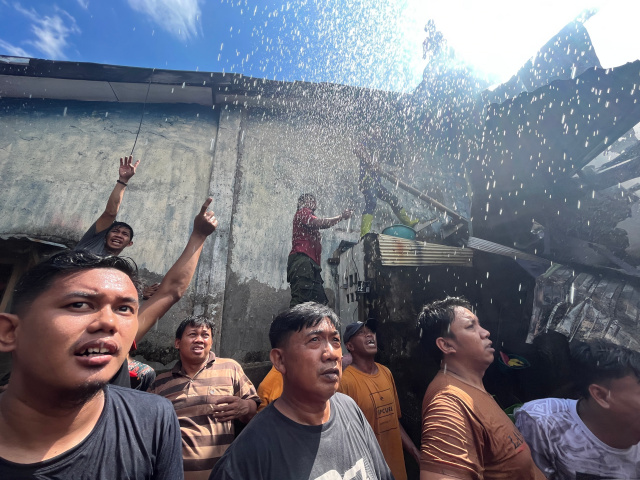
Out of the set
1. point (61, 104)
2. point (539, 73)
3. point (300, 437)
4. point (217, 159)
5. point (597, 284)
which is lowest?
point (300, 437)

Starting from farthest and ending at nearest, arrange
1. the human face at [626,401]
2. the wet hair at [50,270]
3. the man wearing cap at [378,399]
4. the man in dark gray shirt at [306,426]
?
the man wearing cap at [378,399] → the human face at [626,401] → the man in dark gray shirt at [306,426] → the wet hair at [50,270]

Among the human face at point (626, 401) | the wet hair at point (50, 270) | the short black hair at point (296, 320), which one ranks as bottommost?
the human face at point (626, 401)

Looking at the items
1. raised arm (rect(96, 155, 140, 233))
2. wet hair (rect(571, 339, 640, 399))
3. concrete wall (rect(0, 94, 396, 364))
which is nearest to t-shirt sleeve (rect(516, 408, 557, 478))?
wet hair (rect(571, 339, 640, 399))

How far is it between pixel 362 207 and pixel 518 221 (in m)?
3.61

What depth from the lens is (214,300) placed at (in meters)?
6.05

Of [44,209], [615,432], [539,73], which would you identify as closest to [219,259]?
[44,209]

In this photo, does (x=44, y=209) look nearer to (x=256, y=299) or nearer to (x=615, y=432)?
(x=256, y=299)

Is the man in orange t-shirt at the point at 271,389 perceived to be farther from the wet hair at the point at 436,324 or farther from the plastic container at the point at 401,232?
Answer: the plastic container at the point at 401,232

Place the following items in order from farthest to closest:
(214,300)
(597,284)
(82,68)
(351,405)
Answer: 1. (82,68)
2. (214,300)
3. (597,284)
4. (351,405)

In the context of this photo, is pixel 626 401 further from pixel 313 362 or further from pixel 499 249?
pixel 499 249

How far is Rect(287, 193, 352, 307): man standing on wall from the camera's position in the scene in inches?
195

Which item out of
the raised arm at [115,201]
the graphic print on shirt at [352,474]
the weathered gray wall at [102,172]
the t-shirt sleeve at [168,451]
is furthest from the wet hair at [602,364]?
the weathered gray wall at [102,172]

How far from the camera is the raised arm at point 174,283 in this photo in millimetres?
1873

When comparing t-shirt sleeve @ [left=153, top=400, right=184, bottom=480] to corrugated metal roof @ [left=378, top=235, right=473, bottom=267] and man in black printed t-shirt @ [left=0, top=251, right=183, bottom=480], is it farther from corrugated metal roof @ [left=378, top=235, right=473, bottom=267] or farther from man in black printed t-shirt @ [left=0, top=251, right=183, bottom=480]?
corrugated metal roof @ [left=378, top=235, right=473, bottom=267]
